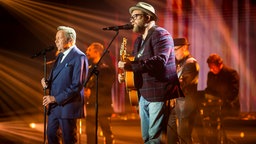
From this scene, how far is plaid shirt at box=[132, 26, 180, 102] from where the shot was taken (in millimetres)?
4543

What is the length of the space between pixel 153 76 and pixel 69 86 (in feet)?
3.94

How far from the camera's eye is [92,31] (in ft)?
42.4

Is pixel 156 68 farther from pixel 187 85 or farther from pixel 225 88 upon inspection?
pixel 225 88

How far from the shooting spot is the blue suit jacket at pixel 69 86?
17.4 ft

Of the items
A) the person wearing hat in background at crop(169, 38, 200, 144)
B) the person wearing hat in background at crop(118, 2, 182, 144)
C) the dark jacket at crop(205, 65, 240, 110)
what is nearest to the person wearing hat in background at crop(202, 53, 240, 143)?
the dark jacket at crop(205, 65, 240, 110)

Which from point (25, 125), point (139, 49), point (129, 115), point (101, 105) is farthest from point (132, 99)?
point (129, 115)

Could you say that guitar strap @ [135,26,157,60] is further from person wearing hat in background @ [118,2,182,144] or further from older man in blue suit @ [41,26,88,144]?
older man in blue suit @ [41,26,88,144]

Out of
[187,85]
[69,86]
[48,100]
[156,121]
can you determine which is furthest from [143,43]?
[187,85]

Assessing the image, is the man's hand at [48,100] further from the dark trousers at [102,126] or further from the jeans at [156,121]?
the dark trousers at [102,126]

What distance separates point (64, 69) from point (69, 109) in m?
0.50

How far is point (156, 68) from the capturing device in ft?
15.0

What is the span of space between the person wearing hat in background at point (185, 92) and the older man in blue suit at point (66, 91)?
1.86 metres

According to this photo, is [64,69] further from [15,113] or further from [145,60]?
[15,113]

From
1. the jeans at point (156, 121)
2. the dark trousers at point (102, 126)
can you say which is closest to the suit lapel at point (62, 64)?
the jeans at point (156, 121)
